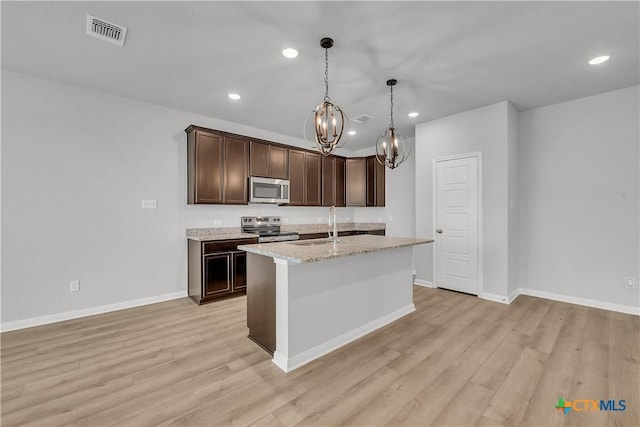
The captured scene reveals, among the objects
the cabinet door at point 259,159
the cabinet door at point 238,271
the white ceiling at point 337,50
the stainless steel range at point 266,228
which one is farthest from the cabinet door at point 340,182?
the cabinet door at point 238,271

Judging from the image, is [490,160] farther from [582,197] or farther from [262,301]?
[262,301]

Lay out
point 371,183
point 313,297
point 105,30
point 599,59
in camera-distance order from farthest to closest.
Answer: point 371,183 < point 599,59 < point 313,297 < point 105,30

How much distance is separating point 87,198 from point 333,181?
13.5ft

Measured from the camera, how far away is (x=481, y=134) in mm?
4141

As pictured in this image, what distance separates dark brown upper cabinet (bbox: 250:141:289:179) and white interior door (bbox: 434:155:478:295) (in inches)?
104

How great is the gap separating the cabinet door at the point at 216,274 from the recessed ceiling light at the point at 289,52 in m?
2.66

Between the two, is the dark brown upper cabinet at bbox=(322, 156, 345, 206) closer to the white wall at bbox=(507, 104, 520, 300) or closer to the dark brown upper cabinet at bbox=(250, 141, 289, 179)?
the dark brown upper cabinet at bbox=(250, 141, 289, 179)

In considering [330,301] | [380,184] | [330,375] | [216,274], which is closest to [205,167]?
[216,274]

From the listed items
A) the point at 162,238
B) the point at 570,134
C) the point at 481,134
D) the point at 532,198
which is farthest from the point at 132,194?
the point at 570,134

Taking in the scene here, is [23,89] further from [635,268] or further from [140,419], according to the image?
[635,268]

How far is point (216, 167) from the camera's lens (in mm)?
4246

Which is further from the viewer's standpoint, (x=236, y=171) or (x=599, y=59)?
(x=236, y=171)

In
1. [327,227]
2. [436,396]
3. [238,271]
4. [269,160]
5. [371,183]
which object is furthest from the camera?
[371,183]

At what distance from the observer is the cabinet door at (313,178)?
5.58 m
